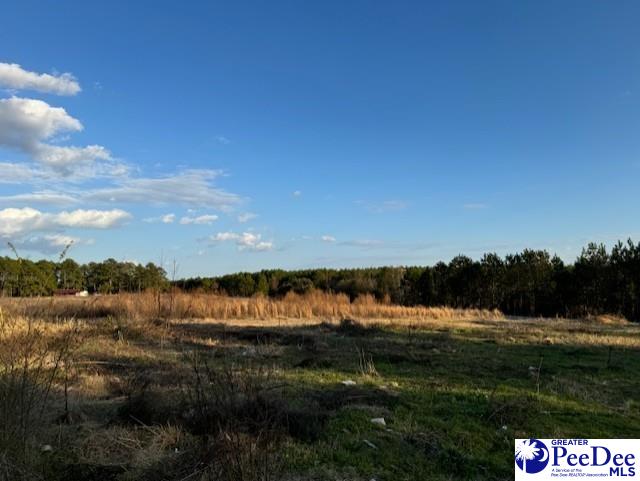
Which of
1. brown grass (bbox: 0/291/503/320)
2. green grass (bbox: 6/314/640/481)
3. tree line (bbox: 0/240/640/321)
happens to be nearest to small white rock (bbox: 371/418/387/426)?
green grass (bbox: 6/314/640/481)

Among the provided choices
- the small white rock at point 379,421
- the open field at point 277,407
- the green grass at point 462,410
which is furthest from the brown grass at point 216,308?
the small white rock at point 379,421

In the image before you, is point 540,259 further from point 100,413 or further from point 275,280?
point 100,413

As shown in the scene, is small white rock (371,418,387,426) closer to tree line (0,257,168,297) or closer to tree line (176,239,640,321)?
tree line (0,257,168,297)

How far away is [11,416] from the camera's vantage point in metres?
4.10

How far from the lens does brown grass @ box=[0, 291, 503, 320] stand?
989 cm

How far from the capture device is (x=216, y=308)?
23.4m

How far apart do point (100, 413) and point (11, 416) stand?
5.86 ft

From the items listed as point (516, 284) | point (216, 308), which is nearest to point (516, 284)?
point (516, 284)

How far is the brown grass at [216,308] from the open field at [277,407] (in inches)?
23.7

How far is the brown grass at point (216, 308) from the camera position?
32.5 feet

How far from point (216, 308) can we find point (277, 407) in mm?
18658

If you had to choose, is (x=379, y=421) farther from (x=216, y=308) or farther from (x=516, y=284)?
(x=516, y=284)

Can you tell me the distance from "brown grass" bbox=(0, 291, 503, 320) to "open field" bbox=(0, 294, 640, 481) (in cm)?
60

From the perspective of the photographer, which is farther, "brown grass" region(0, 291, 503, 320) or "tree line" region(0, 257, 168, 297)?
"brown grass" region(0, 291, 503, 320)
